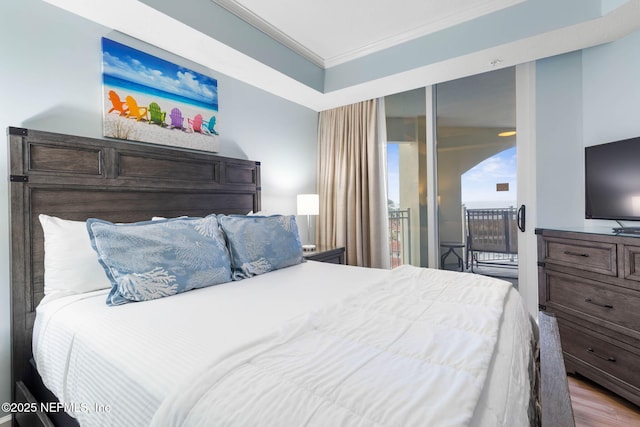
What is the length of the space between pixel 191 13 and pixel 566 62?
9.68 ft

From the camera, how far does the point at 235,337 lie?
3.31 feet

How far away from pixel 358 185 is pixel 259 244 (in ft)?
5.82

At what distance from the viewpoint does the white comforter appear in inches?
24.6

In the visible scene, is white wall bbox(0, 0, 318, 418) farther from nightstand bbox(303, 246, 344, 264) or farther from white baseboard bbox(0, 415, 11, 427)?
nightstand bbox(303, 246, 344, 264)

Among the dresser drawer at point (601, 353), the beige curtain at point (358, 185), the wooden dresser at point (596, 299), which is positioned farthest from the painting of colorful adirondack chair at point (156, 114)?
the dresser drawer at point (601, 353)

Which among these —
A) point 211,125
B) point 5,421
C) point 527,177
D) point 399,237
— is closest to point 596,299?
point 527,177

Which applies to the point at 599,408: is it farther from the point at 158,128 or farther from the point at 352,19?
the point at 158,128

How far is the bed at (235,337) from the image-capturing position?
0.68 metres

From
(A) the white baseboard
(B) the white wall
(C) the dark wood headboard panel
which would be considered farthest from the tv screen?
(A) the white baseboard

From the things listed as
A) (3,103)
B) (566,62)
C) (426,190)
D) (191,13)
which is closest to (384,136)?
(426,190)

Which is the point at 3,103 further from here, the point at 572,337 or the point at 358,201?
the point at 572,337

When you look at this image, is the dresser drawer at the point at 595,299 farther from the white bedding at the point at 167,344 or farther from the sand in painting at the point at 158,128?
the sand in painting at the point at 158,128

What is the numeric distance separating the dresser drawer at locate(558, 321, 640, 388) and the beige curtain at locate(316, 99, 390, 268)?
1.70 m

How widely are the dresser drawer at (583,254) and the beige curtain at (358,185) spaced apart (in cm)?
157
